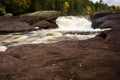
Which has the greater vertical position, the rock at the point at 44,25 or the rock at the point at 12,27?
the rock at the point at 12,27

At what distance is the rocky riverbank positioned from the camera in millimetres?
9078

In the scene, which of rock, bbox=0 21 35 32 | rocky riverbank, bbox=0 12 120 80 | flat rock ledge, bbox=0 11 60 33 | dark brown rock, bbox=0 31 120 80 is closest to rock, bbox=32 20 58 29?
flat rock ledge, bbox=0 11 60 33

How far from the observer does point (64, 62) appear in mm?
10414

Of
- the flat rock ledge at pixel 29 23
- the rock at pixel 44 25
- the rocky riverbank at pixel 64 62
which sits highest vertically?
the rocky riverbank at pixel 64 62

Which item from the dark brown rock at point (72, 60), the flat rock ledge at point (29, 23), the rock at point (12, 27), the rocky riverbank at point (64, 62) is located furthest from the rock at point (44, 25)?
the rocky riverbank at point (64, 62)

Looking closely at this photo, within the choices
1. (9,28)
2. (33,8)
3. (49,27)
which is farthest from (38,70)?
(33,8)

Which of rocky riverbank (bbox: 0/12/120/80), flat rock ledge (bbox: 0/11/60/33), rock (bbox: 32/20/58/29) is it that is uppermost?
rocky riverbank (bbox: 0/12/120/80)

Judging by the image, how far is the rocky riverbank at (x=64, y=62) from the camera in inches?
357

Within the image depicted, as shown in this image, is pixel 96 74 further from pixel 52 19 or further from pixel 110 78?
pixel 52 19

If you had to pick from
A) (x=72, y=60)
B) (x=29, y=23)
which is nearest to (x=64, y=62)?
(x=72, y=60)

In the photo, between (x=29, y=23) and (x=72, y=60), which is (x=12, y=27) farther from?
(x=72, y=60)

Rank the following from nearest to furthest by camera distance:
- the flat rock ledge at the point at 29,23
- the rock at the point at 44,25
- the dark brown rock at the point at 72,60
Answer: the dark brown rock at the point at 72,60, the flat rock ledge at the point at 29,23, the rock at the point at 44,25

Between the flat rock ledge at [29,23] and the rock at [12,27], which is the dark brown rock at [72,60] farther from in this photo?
the flat rock ledge at [29,23]

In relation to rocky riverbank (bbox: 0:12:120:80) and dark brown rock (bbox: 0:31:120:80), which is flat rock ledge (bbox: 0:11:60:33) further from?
rocky riverbank (bbox: 0:12:120:80)
